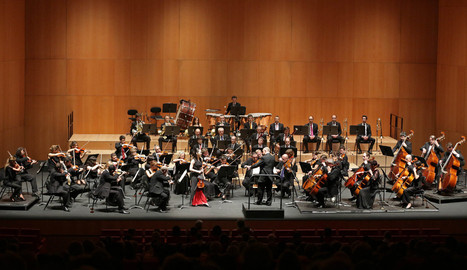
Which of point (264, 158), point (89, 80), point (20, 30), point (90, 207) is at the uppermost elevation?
point (20, 30)

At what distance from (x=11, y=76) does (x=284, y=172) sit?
8.60 metres

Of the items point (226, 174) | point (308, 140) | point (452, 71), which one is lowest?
point (226, 174)

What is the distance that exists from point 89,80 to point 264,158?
7.71m

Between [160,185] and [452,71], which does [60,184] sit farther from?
[452,71]

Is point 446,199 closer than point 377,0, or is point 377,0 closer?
point 446,199

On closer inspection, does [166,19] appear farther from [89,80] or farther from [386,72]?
[386,72]

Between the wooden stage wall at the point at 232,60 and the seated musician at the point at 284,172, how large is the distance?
583cm

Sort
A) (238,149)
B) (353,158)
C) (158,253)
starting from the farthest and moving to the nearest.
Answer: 1. (353,158)
2. (238,149)
3. (158,253)

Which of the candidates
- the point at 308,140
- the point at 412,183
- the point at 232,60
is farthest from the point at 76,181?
the point at 232,60

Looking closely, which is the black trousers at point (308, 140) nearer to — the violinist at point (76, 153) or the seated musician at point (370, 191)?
the seated musician at point (370, 191)

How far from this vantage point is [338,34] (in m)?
19.4

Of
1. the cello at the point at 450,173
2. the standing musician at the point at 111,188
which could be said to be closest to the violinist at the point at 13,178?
the standing musician at the point at 111,188

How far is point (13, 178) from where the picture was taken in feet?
43.8

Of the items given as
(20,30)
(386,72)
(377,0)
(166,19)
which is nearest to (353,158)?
(386,72)
